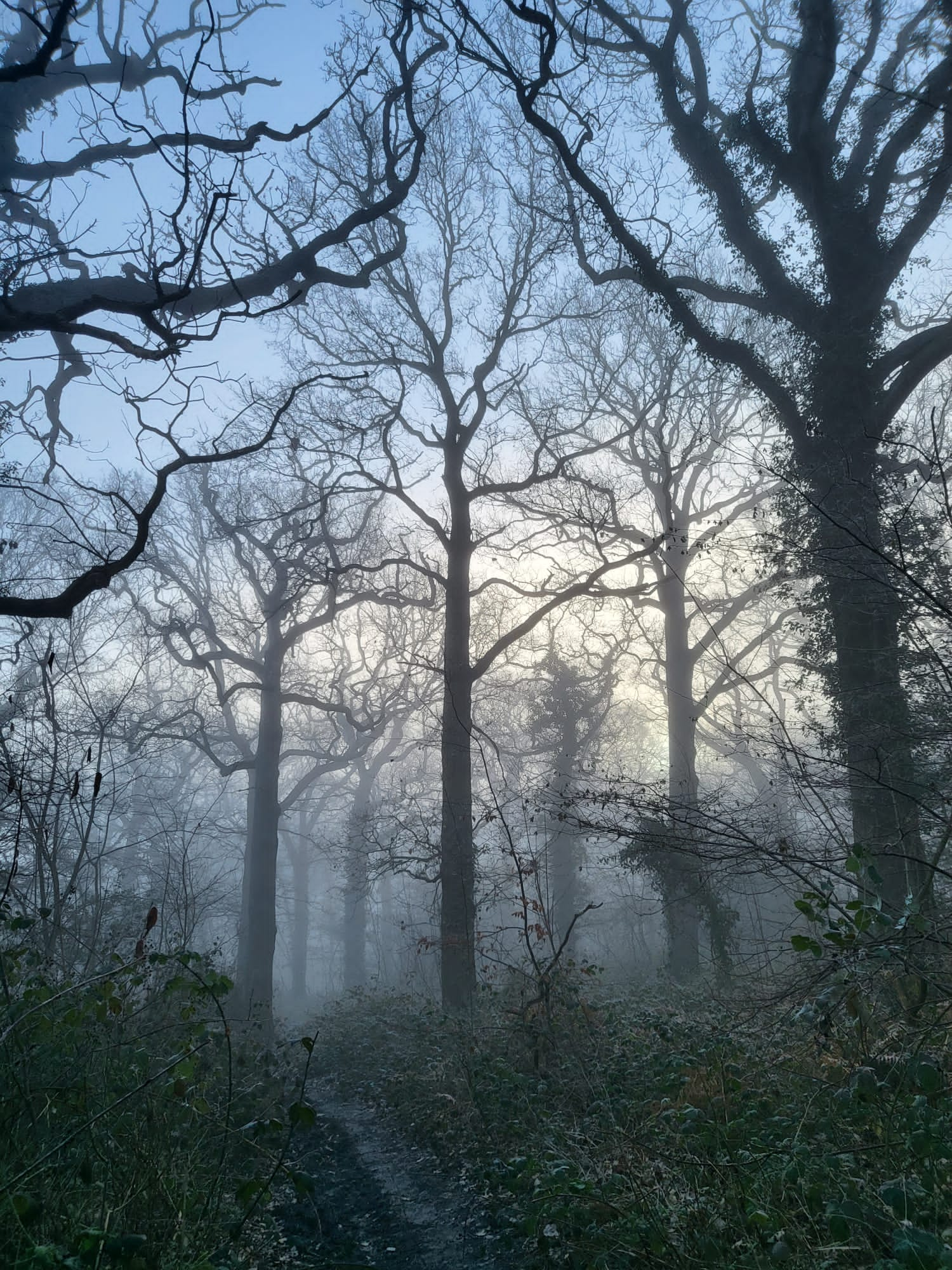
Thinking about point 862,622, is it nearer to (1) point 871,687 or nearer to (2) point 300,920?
(1) point 871,687

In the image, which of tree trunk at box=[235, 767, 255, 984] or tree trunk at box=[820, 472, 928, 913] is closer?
tree trunk at box=[820, 472, 928, 913]

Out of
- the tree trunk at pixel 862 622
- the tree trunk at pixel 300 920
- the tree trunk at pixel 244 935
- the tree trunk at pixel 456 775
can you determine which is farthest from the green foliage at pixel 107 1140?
the tree trunk at pixel 300 920

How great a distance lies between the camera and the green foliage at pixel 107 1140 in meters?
2.89

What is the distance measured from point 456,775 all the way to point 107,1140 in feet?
30.2

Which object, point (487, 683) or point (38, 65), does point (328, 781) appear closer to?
point (487, 683)

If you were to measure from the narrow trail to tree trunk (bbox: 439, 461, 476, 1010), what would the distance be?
347 cm

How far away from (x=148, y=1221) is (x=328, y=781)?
1459 inches

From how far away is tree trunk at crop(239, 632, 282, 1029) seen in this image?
17.3 m

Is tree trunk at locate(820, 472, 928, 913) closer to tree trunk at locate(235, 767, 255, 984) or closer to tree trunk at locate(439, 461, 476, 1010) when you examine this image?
tree trunk at locate(439, 461, 476, 1010)

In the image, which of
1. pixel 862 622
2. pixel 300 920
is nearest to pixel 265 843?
pixel 862 622

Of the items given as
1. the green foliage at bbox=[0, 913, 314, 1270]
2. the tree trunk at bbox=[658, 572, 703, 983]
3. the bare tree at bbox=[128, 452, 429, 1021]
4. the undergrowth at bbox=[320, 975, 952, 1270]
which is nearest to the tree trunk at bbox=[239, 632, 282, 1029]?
the bare tree at bbox=[128, 452, 429, 1021]

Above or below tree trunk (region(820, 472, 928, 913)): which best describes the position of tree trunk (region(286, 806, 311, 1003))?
below

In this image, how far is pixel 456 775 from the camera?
12836mm

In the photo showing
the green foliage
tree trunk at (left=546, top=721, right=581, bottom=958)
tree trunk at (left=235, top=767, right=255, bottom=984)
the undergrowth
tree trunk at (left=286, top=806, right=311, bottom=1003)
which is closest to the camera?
the green foliage
